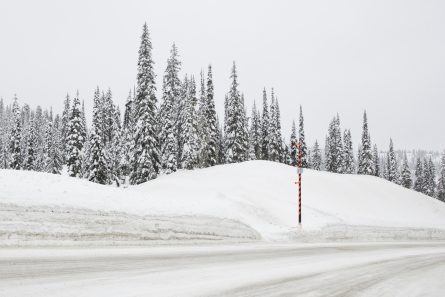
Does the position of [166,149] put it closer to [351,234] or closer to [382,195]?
[382,195]

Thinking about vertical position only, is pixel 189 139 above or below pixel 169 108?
below

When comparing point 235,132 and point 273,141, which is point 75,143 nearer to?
point 235,132

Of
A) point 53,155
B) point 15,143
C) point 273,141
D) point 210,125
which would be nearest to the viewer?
point 210,125

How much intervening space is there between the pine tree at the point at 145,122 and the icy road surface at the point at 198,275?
102ft

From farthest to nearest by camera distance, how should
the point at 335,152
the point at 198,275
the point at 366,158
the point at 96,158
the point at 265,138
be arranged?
the point at 335,152 → the point at 366,158 → the point at 265,138 → the point at 96,158 → the point at 198,275

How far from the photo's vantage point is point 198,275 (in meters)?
7.93

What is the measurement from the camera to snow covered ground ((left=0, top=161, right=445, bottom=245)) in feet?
42.8

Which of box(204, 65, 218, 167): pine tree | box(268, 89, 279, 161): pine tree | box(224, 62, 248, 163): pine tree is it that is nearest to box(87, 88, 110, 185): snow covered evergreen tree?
box(204, 65, 218, 167): pine tree

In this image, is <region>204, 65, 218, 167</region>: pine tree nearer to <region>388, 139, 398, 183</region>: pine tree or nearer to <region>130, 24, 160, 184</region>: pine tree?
<region>130, 24, 160, 184</region>: pine tree

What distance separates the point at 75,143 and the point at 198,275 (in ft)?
157

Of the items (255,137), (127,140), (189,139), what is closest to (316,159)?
(255,137)

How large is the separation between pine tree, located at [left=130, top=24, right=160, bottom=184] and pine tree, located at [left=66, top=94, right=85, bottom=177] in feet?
35.7

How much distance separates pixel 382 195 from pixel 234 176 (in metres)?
14.9

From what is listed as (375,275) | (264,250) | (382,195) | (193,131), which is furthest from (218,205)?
(193,131)
